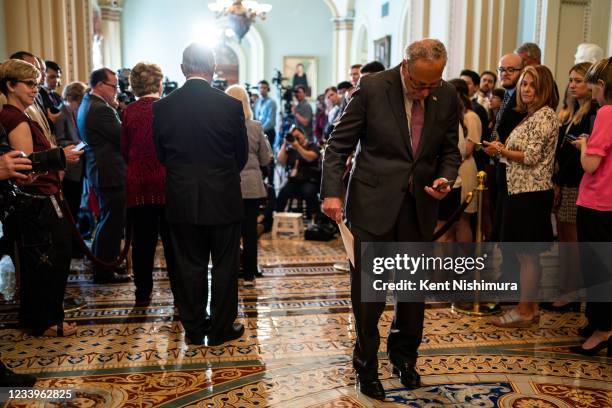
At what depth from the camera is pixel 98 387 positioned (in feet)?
9.77

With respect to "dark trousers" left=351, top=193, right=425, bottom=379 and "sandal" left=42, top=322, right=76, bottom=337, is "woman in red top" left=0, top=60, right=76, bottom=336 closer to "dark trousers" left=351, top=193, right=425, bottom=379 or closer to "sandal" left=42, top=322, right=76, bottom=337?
"sandal" left=42, top=322, right=76, bottom=337

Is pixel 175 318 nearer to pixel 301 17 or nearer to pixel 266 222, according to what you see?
pixel 266 222

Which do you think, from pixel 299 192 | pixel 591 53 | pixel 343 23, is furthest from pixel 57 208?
pixel 343 23

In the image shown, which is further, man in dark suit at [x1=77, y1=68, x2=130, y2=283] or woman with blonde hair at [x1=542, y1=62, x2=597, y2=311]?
man in dark suit at [x1=77, y1=68, x2=130, y2=283]

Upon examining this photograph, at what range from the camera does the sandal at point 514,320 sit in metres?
3.92

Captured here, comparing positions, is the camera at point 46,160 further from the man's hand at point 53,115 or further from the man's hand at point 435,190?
the man's hand at point 53,115

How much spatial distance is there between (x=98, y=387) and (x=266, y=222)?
448cm

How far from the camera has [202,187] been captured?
11.2 ft

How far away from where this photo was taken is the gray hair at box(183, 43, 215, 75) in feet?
11.3

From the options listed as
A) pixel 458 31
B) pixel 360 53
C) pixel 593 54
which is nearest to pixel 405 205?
pixel 593 54

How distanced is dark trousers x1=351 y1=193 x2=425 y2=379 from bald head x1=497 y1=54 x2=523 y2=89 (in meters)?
2.17

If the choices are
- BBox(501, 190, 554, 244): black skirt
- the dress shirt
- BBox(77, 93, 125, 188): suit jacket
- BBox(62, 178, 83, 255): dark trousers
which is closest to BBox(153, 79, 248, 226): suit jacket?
BBox(77, 93, 125, 188): suit jacket

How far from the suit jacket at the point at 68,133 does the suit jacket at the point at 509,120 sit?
3.82 m

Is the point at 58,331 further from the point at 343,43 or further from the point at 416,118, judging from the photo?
the point at 343,43
